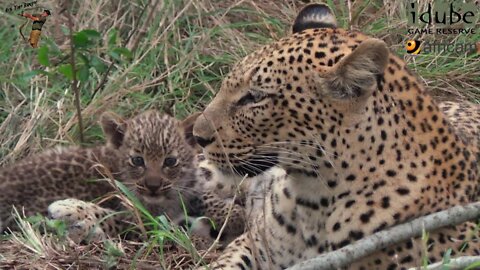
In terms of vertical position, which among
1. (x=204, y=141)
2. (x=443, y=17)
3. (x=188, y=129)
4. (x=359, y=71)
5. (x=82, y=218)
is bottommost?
(x=82, y=218)

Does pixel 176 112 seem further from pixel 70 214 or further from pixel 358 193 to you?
pixel 358 193

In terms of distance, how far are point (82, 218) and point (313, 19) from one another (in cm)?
182

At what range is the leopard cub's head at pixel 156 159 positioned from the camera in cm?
671

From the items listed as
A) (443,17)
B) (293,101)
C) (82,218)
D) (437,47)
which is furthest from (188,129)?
(443,17)

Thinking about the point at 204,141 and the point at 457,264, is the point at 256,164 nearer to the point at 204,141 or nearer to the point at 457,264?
the point at 204,141

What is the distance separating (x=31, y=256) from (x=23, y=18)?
304 centimetres

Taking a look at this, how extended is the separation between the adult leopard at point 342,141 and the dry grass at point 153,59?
242 cm

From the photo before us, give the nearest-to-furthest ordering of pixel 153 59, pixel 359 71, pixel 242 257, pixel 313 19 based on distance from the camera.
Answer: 1. pixel 359 71
2. pixel 313 19
3. pixel 242 257
4. pixel 153 59

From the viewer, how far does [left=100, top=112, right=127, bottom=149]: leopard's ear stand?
7.02 metres

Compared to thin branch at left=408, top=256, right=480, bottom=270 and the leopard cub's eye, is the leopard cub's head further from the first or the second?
thin branch at left=408, top=256, right=480, bottom=270

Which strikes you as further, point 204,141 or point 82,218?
point 82,218

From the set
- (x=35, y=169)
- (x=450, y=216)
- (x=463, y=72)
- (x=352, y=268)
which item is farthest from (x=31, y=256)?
(x=463, y=72)

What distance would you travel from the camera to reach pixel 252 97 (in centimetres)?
542

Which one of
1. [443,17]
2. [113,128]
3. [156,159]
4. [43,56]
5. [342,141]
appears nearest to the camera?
[342,141]
